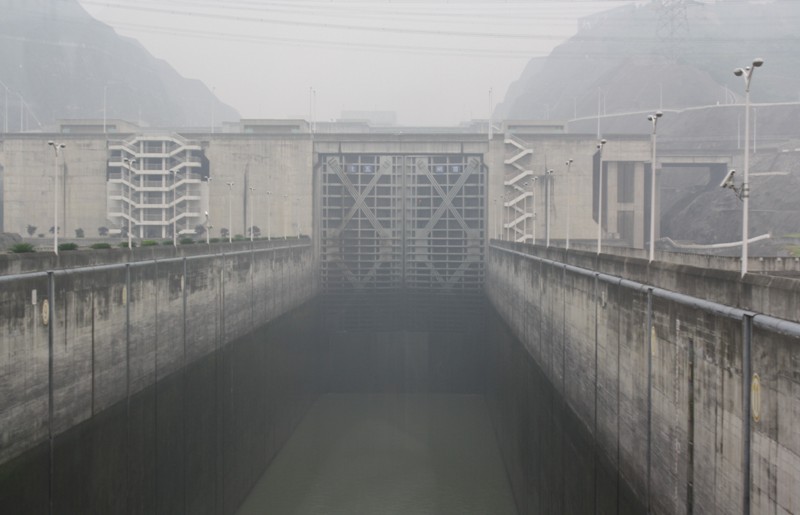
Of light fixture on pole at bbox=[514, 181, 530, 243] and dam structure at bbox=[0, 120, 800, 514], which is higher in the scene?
light fixture on pole at bbox=[514, 181, 530, 243]

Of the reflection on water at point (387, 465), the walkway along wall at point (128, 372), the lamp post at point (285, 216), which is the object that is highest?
the lamp post at point (285, 216)

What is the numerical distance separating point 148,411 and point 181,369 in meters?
3.58

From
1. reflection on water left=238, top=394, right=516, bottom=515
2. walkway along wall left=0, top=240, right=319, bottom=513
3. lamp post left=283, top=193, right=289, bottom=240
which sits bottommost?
reflection on water left=238, top=394, right=516, bottom=515

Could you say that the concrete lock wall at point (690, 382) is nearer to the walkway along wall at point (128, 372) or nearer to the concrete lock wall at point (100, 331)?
the walkway along wall at point (128, 372)

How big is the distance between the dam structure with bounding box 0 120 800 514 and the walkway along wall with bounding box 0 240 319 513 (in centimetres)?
8

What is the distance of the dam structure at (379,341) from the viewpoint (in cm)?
1140

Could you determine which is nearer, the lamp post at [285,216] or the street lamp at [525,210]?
the street lamp at [525,210]

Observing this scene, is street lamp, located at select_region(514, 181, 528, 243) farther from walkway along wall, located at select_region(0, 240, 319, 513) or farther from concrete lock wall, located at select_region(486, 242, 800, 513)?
concrete lock wall, located at select_region(486, 242, 800, 513)

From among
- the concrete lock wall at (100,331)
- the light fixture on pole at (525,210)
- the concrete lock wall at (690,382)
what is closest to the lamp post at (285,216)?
the light fixture on pole at (525,210)

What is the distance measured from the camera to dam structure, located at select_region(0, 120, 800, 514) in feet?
37.4

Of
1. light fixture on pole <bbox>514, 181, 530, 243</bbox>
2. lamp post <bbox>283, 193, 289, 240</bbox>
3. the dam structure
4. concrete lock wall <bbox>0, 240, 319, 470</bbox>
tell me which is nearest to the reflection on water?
the dam structure

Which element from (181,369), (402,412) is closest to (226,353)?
(181,369)

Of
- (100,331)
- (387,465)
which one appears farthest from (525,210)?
(100,331)

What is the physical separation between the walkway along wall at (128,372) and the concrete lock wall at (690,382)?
10.2m
